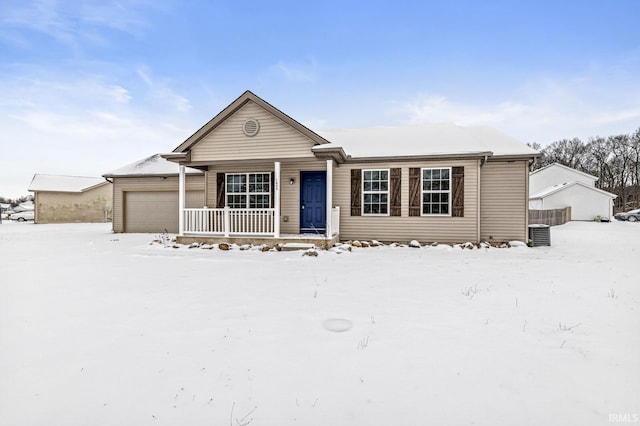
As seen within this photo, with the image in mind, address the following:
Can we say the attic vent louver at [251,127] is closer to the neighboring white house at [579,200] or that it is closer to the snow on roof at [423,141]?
the snow on roof at [423,141]

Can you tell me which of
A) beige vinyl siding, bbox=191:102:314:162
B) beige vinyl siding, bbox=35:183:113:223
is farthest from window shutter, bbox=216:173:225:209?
beige vinyl siding, bbox=35:183:113:223

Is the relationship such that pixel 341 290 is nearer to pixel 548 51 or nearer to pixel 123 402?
pixel 123 402

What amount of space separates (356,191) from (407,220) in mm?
2084

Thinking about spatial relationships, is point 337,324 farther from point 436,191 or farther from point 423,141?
point 423,141

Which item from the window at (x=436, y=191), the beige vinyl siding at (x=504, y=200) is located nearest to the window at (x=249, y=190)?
the window at (x=436, y=191)

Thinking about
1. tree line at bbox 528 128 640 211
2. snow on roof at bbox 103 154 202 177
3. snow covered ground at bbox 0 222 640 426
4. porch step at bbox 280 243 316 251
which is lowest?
snow covered ground at bbox 0 222 640 426

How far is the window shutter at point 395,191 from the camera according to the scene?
10.9 meters

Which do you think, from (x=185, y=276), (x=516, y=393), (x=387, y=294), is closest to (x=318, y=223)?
(x=185, y=276)

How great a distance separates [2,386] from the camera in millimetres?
2361

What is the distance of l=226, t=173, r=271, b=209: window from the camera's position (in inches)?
456

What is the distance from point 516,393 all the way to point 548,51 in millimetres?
16169

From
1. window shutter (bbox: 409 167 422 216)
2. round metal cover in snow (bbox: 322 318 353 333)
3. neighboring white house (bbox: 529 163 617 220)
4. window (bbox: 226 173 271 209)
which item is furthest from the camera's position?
neighboring white house (bbox: 529 163 617 220)

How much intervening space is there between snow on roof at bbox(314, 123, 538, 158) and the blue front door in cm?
153

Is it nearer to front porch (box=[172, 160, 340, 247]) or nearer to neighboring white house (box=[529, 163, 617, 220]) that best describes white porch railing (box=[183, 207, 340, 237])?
front porch (box=[172, 160, 340, 247])
